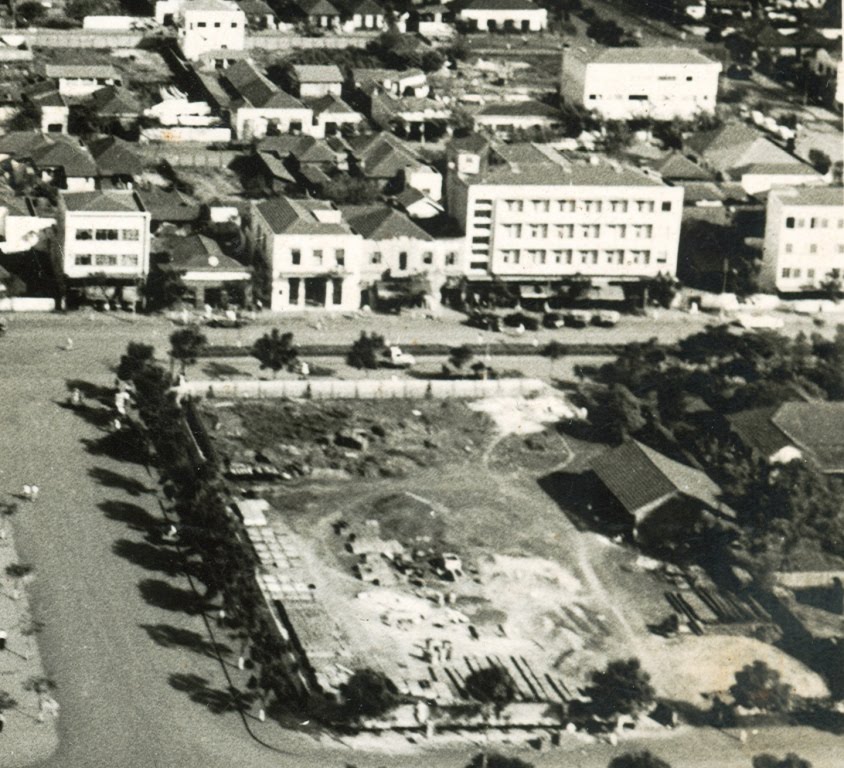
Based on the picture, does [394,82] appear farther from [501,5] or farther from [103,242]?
[103,242]

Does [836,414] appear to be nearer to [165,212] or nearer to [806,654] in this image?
[806,654]

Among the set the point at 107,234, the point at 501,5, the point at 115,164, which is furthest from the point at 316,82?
the point at 107,234

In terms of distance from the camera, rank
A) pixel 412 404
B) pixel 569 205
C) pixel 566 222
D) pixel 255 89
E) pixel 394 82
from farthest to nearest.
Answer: pixel 394 82 < pixel 255 89 < pixel 566 222 < pixel 569 205 < pixel 412 404

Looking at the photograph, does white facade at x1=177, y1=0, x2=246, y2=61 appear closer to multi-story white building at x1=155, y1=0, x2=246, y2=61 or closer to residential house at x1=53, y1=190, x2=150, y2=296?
multi-story white building at x1=155, y1=0, x2=246, y2=61

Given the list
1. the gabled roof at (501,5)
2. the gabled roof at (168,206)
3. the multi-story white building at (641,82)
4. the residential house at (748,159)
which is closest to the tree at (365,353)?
the gabled roof at (168,206)

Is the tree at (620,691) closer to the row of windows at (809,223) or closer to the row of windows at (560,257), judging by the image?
the row of windows at (560,257)

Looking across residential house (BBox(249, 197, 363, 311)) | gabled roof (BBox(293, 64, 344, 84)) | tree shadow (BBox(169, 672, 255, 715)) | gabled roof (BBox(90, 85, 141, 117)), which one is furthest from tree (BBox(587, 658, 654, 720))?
gabled roof (BBox(293, 64, 344, 84))
